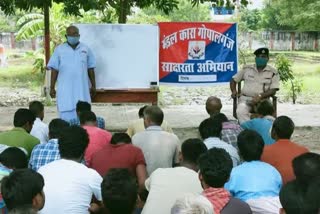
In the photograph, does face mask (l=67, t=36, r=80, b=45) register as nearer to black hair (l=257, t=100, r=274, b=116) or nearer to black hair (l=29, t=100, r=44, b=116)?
black hair (l=29, t=100, r=44, b=116)

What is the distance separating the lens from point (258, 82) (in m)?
7.70

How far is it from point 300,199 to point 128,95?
598cm

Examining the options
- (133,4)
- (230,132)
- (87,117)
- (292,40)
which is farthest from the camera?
(292,40)

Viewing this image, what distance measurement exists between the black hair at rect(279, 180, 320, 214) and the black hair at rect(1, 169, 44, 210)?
1.30 m

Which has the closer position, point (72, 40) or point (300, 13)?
point (72, 40)

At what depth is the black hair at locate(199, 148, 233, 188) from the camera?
11.3 feet

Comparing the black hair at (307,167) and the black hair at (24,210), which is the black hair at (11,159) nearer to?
the black hair at (24,210)

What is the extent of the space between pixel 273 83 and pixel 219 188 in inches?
178

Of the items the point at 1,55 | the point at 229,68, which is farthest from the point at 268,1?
the point at 229,68

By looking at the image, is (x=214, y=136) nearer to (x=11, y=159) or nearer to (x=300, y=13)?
(x=11, y=159)

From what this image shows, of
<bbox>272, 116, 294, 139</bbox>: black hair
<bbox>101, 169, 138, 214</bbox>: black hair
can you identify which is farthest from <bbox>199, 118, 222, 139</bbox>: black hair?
<bbox>101, 169, 138, 214</bbox>: black hair

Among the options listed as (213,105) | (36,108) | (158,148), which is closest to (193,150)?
(158,148)

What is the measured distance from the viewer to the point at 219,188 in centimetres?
342

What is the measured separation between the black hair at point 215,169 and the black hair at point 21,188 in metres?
1.00
